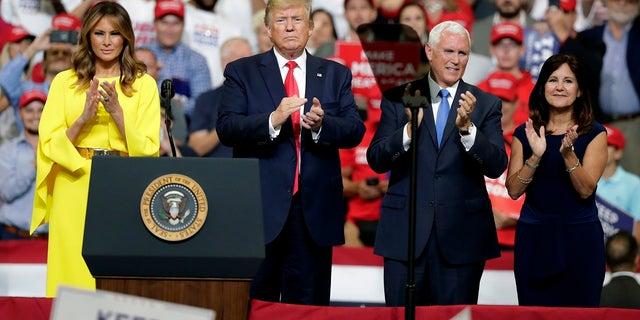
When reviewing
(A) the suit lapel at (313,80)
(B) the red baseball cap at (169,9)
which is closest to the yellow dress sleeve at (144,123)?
(A) the suit lapel at (313,80)

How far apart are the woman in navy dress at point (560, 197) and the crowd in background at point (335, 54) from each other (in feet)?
6.59

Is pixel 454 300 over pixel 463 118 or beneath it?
beneath

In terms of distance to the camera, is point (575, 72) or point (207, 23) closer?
point (575, 72)

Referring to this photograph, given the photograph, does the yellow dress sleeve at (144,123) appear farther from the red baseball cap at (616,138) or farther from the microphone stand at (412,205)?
the red baseball cap at (616,138)

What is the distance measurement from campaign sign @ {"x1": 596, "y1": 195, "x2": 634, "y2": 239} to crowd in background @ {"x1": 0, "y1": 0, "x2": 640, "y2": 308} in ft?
0.10

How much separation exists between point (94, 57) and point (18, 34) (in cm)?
267

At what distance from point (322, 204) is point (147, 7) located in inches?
114

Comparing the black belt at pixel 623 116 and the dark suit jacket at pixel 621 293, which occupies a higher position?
the black belt at pixel 623 116

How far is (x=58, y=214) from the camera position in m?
4.08

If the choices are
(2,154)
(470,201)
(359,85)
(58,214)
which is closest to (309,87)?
(470,201)

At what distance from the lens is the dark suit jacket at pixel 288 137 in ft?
13.1

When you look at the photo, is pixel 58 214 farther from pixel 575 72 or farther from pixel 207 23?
pixel 207 23

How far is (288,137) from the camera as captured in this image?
409cm

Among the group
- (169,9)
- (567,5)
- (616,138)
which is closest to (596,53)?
(567,5)
